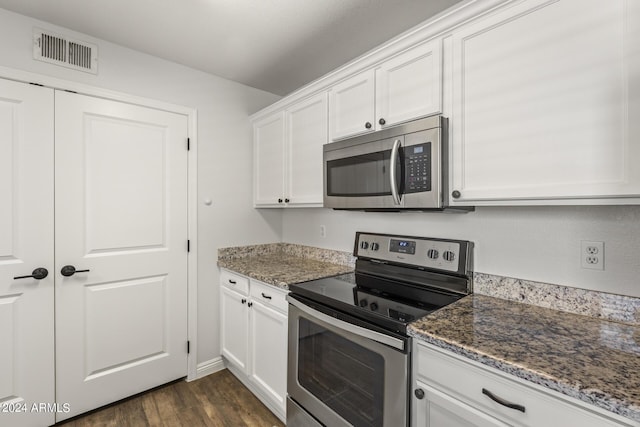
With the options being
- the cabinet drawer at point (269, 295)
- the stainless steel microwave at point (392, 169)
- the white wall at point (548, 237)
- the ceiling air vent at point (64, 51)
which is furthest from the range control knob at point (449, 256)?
the ceiling air vent at point (64, 51)

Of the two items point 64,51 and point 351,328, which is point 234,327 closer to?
point 351,328

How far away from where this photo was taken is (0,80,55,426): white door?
68.6 inches

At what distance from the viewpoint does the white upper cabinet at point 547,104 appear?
3.15 feet

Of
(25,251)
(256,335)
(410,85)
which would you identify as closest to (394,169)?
(410,85)

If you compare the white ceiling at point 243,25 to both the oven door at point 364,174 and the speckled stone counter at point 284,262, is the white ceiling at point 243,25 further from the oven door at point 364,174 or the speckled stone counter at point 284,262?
the speckled stone counter at point 284,262

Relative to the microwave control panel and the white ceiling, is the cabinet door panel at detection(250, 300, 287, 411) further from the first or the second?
the white ceiling

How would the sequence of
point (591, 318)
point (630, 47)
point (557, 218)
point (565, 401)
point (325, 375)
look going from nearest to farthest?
point (565, 401)
point (630, 47)
point (591, 318)
point (557, 218)
point (325, 375)

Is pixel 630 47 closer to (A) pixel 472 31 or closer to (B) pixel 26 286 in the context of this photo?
(A) pixel 472 31

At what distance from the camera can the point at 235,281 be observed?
2320 mm

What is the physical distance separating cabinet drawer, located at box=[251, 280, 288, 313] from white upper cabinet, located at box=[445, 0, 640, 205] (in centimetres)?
113

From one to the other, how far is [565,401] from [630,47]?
1066 mm

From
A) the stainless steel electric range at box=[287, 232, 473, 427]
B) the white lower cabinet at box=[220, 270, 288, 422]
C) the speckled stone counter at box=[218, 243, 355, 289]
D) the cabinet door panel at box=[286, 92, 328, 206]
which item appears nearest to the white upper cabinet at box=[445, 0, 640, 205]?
the stainless steel electric range at box=[287, 232, 473, 427]

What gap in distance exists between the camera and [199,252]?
8.09ft

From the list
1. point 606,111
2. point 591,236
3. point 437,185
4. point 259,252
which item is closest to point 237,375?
point 259,252
